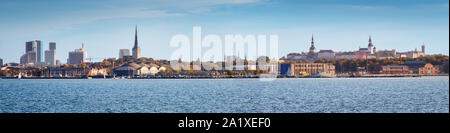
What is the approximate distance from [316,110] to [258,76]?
340ft

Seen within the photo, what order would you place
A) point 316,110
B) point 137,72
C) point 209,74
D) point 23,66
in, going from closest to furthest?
point 316,110
point 209,74
point 137,72
point 23,66

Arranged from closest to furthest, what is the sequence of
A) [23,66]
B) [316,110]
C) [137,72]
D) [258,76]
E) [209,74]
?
[316,110] → [258,76] → [209,74] → [137,72] → [23,66]

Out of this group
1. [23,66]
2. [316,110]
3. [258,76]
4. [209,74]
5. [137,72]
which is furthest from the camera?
[23,66]
